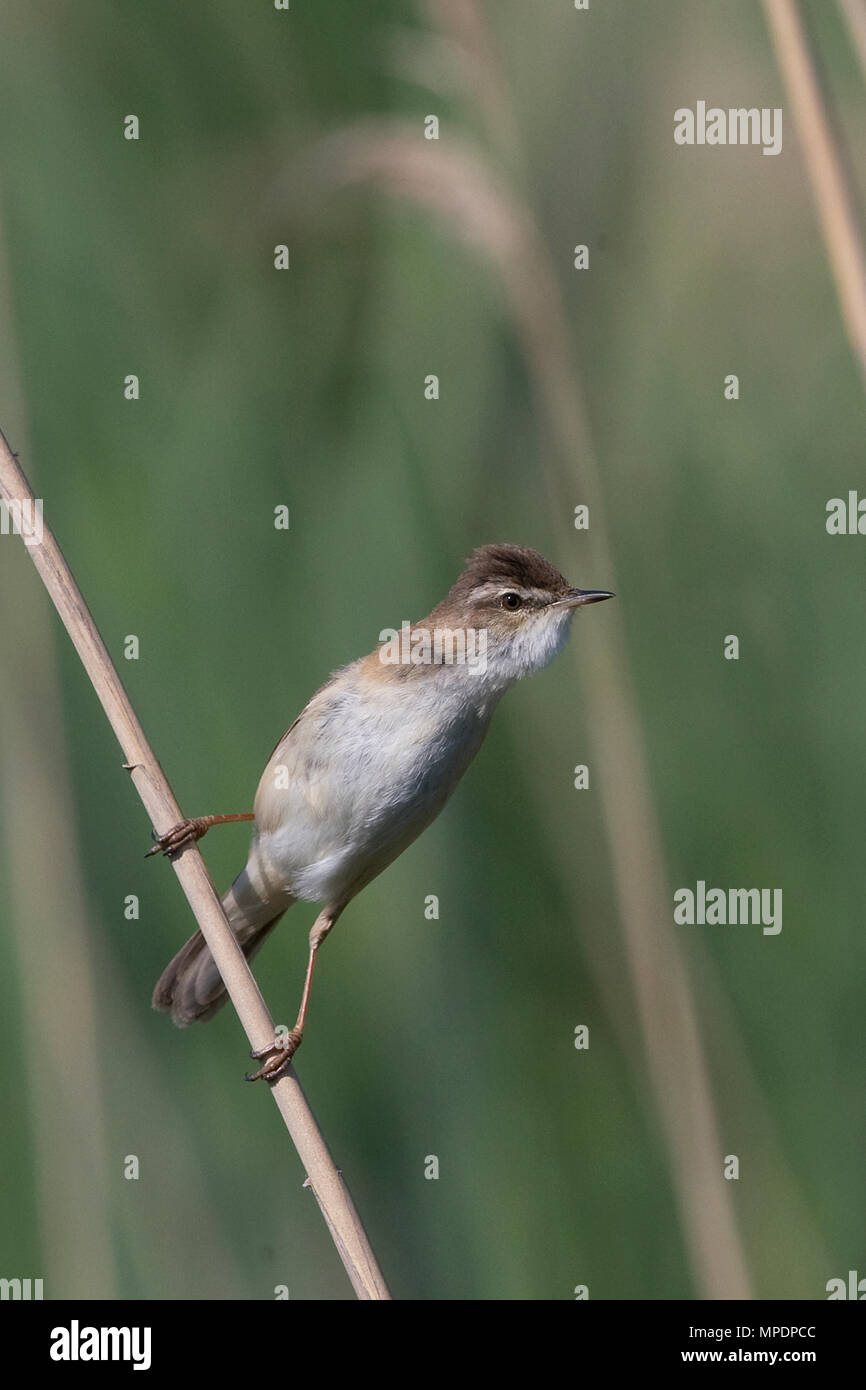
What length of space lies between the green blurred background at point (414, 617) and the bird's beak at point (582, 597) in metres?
0.15

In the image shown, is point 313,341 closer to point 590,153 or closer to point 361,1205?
point 590,153

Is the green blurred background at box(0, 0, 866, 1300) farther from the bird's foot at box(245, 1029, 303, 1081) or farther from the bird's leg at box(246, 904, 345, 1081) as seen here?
the bird's foot at box(245, 1029, 303, 1081)

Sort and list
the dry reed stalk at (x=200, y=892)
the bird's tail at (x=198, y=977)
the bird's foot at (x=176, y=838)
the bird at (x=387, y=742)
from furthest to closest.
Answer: the bird's tail at (x=198, y=977), the bird at (x=387, y=742), the bird's foot at (x=176, y=838), the dry reed stalk at (x=200, y=892)

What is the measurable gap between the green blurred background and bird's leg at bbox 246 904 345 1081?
0.51ft

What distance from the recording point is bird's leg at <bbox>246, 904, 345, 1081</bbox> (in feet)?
9.26

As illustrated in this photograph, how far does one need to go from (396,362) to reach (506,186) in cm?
56

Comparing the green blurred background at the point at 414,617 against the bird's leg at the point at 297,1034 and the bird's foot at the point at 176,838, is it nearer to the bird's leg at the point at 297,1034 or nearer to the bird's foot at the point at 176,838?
the bird's leg at the point at 297,1034

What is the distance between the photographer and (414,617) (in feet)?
12.0

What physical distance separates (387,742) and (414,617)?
475 mm

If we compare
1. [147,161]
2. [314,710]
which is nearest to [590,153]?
[147,161]

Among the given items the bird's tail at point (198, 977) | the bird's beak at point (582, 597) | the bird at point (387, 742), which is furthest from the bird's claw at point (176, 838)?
the bird's beak at point (582, 597)

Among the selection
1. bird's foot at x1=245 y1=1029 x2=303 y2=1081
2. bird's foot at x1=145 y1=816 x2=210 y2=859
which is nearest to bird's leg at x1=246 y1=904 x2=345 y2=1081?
bird's foot at x1=245 y1=1029 x2=303 y2=1081

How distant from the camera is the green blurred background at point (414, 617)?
349cm

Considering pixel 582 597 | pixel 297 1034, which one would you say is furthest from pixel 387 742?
pixel 297 1034
